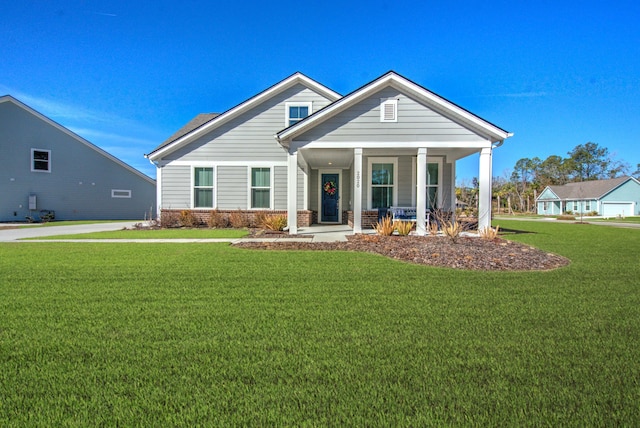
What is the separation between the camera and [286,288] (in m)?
4.81

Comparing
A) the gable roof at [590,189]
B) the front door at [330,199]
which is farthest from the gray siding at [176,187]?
the gable roof at [590,189]

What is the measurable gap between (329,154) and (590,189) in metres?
52.2

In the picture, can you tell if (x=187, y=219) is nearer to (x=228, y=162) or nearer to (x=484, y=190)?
(x=228, y=162)

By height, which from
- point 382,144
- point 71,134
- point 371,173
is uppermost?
point 71,134

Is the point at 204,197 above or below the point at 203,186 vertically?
below

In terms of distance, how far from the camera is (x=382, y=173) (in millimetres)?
14664

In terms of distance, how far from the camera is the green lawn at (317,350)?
2.07 m

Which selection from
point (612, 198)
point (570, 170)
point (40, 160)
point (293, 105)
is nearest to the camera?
point (293, 105)

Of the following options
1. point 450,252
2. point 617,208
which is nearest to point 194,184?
point 450,252

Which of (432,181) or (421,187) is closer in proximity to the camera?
(421,187)

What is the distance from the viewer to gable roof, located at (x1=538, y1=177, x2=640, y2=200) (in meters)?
45.2

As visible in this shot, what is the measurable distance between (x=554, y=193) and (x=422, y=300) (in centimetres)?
6101

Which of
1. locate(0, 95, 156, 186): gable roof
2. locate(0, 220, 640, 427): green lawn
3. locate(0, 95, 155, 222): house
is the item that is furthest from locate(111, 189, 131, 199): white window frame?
locate(0, 220, 640, 427): green lawn

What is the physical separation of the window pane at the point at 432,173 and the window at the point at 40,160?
2239 cm
